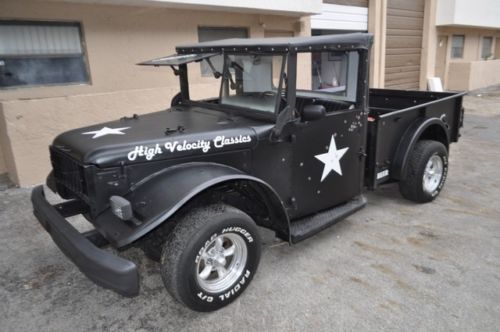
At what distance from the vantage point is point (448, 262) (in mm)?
3549

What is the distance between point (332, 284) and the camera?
3.26 m

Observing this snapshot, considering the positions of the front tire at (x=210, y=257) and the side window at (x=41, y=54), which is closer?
the front tire at (x=210, y=257)

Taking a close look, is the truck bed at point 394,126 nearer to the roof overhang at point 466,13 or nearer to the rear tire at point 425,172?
the rear tire at point 425,172

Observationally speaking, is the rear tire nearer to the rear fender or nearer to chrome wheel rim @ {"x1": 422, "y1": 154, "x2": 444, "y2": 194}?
chrome wheel rim @ {"x1": 422, "y1": 154, "x2": 444, "y2": 194}

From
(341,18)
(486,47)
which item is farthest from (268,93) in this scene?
(486,47)

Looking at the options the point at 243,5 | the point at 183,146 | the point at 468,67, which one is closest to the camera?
the point at 183,146

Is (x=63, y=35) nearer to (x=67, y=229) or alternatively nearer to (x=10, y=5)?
(x=10, y=5)

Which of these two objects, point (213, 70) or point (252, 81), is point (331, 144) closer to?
point (252, 81)

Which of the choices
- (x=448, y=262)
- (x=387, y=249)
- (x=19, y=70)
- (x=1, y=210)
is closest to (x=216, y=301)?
(x=387, y=249)

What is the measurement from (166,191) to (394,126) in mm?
2754

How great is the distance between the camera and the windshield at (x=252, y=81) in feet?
10.8

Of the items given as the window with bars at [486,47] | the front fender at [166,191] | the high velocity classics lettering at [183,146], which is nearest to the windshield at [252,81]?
the high velocity classics lettering at [183,146]

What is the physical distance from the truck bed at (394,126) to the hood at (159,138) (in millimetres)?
1469

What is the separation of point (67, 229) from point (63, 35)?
14.3 feet
